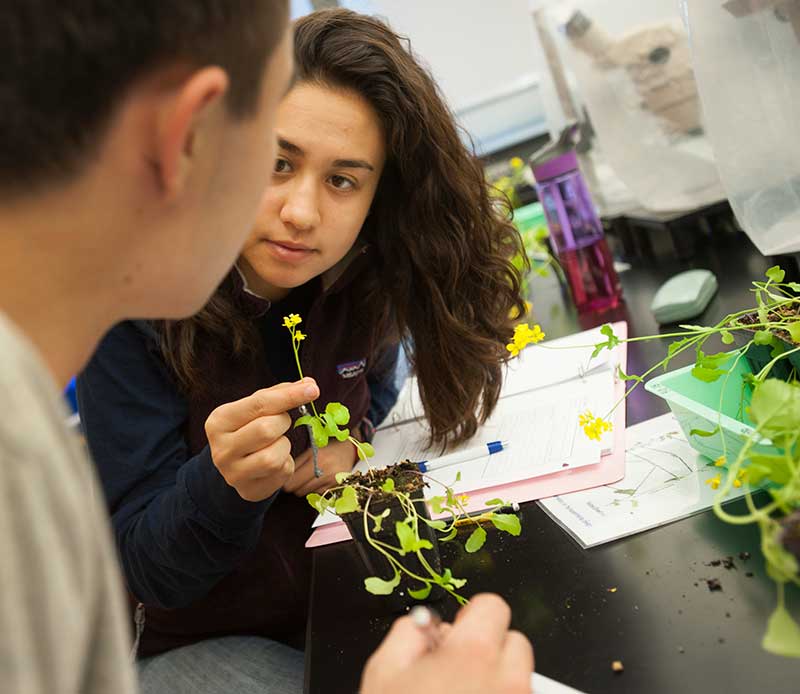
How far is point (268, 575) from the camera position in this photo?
1190 mm

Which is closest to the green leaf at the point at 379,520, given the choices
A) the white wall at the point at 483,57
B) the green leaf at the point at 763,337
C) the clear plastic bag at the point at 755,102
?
the green leaf at the point at 763,337

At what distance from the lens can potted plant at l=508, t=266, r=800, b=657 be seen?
481 mm

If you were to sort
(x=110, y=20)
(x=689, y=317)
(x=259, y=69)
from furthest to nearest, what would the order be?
(x=689, y=317) → (x=259, y=69) → (x=110, y=20)

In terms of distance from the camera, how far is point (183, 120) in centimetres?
52

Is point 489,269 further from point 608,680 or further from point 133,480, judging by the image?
point 608,680

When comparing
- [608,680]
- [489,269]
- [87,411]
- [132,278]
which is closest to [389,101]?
[489,269]

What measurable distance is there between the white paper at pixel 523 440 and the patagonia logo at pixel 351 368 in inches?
4.7

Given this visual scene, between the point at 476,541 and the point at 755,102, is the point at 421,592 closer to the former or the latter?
the point at 476,541

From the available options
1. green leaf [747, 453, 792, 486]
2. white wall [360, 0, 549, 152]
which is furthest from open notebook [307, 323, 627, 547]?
white wall [360, 0, 549, 152]

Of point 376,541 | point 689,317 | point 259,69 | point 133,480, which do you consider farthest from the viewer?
point 689,317

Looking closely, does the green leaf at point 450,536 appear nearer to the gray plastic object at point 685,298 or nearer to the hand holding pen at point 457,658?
the hand holding pen at point 457,658

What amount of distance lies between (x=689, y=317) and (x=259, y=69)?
1.04m

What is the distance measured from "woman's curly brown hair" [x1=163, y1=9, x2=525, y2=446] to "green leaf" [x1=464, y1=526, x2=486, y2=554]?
383mm

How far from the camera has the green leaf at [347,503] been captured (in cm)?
81
